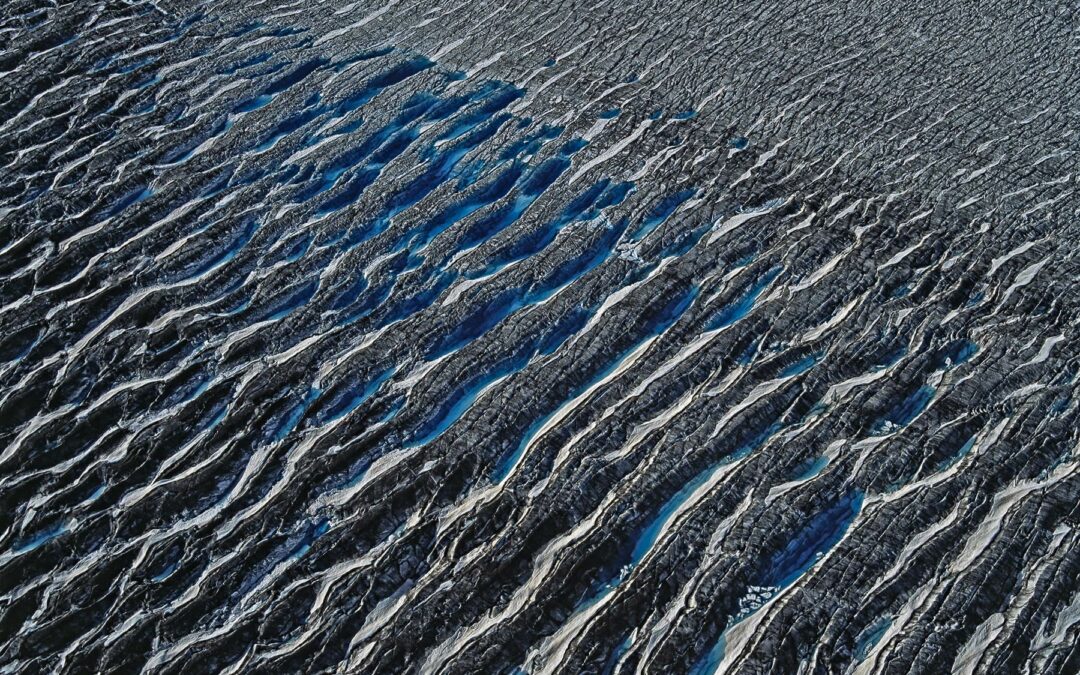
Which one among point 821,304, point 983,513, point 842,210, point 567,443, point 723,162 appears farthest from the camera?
point 723,162

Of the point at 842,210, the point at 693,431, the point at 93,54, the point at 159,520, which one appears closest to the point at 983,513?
the point at 693,431

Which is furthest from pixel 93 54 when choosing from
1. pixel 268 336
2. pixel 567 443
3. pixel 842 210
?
pixel 842 210

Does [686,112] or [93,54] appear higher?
[93,54]

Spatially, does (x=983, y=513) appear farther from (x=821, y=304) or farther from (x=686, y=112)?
(x=686, y=112)

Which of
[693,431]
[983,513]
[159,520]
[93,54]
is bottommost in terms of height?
[983,513]

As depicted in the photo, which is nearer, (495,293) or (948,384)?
(948,384)

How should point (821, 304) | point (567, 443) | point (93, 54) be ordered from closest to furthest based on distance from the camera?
point (567, 443), point (821, 304), point (93, 54)
